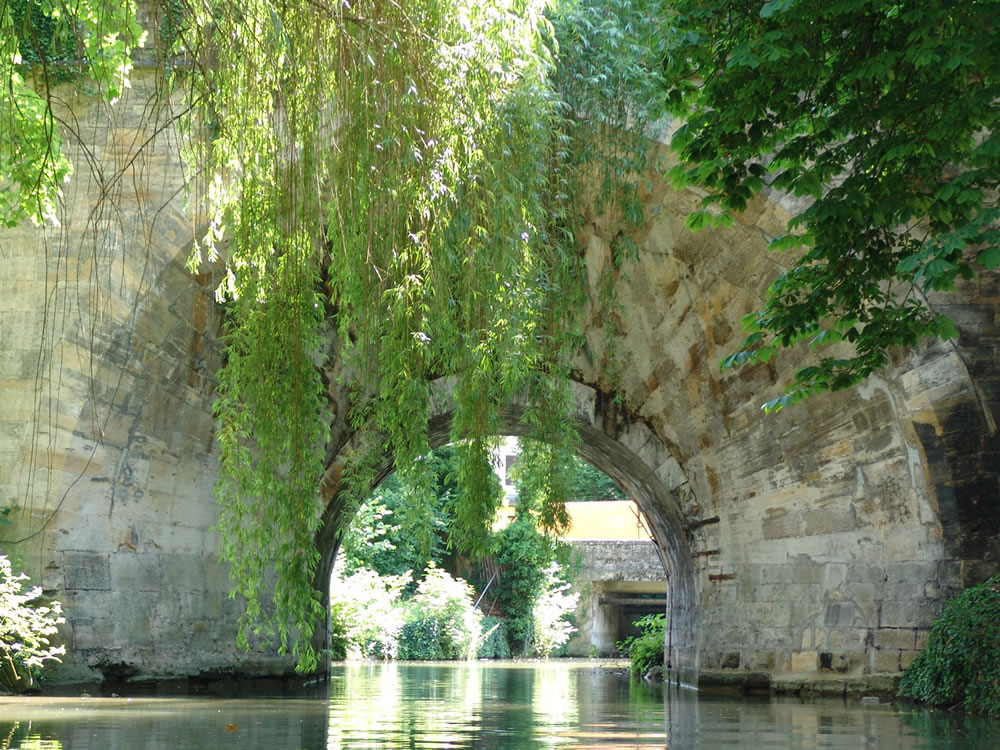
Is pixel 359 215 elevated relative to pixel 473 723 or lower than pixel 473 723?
elevated

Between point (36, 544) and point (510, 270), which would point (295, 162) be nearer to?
point (510, 270)

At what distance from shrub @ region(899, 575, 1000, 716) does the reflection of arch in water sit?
298 centimetres

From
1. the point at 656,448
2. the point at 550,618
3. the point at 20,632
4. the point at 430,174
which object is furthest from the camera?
the point at 550,618

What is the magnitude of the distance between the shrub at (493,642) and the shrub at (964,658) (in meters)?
15.9

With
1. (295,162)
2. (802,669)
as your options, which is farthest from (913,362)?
(295,162)

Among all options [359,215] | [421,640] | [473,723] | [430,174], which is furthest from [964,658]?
[421,640]

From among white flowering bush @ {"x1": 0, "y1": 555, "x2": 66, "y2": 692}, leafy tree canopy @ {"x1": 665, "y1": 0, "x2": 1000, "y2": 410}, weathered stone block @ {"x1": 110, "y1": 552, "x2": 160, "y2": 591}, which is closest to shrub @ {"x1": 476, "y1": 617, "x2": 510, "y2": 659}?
weathered stone block @ {"x1": 110, "y1": 552, "x2": 160, "y2": 591}

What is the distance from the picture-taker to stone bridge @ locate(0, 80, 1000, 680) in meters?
10.4

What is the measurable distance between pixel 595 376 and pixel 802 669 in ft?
11.7

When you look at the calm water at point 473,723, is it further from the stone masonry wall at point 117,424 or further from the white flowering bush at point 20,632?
the stone masonry wall at point 117,424

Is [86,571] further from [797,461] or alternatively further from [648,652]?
[648,652]

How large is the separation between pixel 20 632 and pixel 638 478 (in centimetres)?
700

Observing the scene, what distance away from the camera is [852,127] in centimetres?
643

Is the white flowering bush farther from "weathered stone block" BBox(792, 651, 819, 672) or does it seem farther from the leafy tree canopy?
"weathered stone block" BBox(792, 651, 819, 672)
